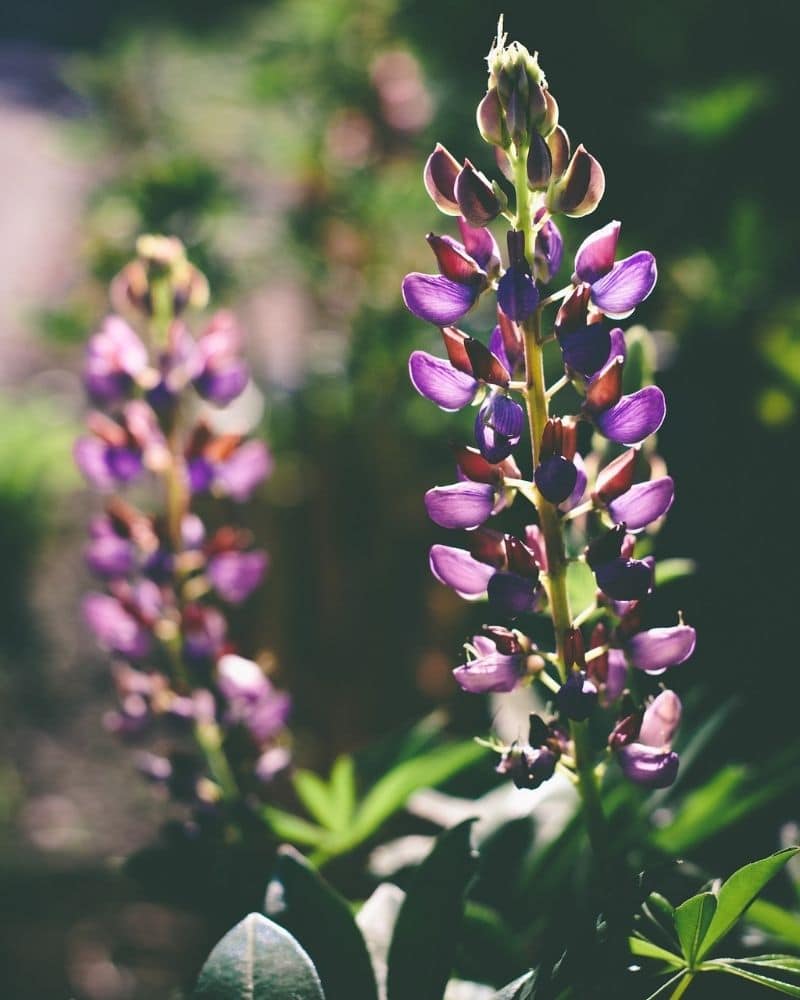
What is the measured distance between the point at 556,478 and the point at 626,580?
0.08m

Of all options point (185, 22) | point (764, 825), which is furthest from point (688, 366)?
point (185, 22)

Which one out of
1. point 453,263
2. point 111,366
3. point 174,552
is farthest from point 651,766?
point 111,366

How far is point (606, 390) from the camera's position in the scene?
62 centimetres

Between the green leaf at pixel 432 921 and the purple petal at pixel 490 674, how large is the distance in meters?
0.12

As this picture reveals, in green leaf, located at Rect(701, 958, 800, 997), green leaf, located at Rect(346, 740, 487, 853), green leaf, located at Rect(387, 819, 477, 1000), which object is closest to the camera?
green leaf, located at Rect(701, 958, 800, 997)

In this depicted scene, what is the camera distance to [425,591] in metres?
2.46

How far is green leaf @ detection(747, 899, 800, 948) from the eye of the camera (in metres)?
0.74

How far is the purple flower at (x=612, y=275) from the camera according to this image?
0.60m

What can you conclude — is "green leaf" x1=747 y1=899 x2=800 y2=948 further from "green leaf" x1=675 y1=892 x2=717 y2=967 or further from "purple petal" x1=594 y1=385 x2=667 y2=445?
"purple petal" x1=594 y1=385 x2=667 y2=445

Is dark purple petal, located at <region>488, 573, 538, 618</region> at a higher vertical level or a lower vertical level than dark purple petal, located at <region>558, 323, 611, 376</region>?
lower

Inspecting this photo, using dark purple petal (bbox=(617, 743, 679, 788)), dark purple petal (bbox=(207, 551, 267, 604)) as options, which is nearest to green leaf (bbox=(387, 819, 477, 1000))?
dark purple petal (bbox=(617, 743, 679, 788))

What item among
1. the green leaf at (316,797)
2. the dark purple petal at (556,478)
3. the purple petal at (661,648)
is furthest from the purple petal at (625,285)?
the green leaf at (316,797)

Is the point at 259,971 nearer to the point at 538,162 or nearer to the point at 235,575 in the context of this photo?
the point at 235,575

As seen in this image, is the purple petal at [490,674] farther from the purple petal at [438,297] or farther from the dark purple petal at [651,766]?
the purple petal at [438,297]
